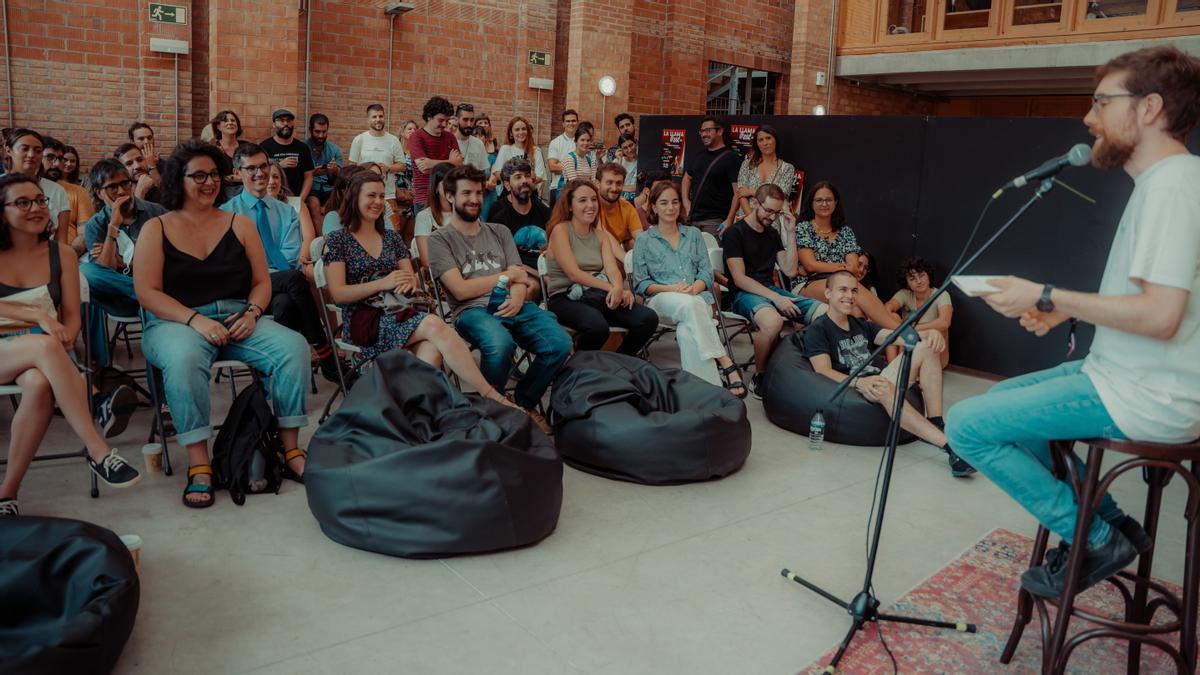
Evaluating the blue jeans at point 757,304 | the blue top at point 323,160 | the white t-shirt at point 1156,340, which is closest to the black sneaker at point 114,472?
the white t-shirt at point 1156,340

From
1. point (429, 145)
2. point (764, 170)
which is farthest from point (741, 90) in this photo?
point (429, 145)

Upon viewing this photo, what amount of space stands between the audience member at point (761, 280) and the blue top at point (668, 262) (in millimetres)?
339

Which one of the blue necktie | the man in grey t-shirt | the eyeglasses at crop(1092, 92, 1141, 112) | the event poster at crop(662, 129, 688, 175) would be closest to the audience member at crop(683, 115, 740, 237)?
the event poster at crop(662, 129, 688, 175)

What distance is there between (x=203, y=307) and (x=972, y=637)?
3.19 meters

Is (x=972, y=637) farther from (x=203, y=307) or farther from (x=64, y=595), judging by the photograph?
(x=203, y=307)

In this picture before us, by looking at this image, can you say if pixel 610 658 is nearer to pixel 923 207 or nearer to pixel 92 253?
pixel 92 253

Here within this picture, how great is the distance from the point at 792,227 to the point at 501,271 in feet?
8.19

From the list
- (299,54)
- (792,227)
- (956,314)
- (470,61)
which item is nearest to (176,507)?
(792,227)

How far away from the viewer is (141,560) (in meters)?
2.94

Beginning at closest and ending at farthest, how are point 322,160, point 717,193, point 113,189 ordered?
point 113,189
point 717,193
point 322,160

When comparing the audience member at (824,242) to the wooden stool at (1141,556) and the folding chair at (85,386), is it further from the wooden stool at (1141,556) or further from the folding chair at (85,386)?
the folding chair at (85,386)

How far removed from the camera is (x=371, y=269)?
4375 mm

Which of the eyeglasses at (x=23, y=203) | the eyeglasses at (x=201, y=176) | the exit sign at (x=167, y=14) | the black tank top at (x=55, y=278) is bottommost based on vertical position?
the black tank top at (x=55, y=278)

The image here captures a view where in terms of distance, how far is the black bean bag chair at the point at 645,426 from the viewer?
150 inches
